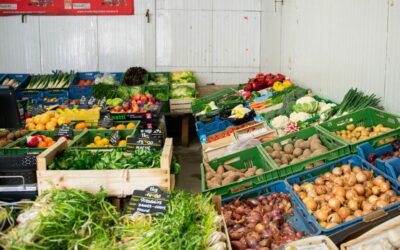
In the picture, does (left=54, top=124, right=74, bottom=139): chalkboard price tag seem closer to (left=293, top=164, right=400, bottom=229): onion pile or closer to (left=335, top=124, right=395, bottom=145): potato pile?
(left=293, top=164, right=400, bottom=229): onion pile

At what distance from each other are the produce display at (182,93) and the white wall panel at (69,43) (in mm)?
2123

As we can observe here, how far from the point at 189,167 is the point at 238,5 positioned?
4.03 meters

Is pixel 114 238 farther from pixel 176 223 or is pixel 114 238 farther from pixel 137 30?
pixel 137 30

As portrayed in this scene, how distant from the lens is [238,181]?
128 inches

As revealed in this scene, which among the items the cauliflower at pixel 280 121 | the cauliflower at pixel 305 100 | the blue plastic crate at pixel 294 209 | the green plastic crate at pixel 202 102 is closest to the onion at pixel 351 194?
the blue plastic crate at pixel 294 209

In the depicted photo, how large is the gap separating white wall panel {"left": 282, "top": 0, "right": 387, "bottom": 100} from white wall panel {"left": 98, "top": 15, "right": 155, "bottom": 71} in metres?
3.04

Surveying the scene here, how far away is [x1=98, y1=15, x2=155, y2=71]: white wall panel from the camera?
29.7ft

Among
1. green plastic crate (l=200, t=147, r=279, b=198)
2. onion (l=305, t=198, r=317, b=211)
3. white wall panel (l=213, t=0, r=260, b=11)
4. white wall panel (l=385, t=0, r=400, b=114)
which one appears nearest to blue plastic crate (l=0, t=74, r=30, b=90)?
white wall panel (l=213, t=0, r=260, b=11)

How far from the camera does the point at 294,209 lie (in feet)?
9.69

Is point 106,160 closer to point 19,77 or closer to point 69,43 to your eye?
point 19,77

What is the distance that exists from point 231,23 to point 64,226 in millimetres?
7688

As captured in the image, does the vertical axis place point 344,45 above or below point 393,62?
above

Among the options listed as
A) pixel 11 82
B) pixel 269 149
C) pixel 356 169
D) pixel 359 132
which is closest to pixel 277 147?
pixel 269 149

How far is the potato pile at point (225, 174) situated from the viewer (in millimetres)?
3471
